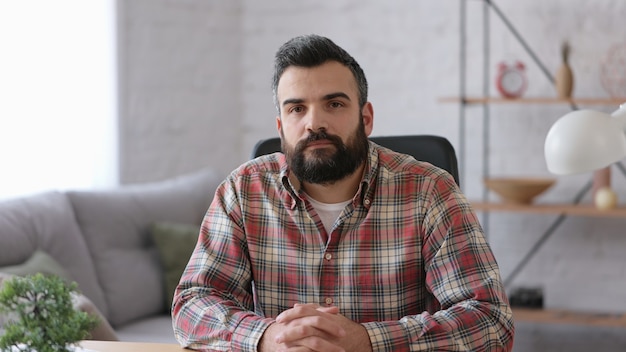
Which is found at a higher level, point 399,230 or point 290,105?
point 290,105

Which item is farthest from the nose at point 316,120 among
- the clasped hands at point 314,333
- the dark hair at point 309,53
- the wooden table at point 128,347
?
the wooden table at point 128,347

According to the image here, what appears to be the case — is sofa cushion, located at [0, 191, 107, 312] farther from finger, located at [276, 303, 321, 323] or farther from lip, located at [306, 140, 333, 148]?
finger, located at [276, 303, 321, 323]

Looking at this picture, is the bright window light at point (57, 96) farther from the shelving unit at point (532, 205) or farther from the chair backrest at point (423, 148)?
the chair backrest at point (423, 148)

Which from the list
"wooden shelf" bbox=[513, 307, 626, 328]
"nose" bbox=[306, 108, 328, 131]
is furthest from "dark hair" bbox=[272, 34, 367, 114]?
"wooden shelf" bbox=[513, 307, 626, 328]

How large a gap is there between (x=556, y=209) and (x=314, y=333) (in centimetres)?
238

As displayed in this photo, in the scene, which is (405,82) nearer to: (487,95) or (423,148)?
(487,95)

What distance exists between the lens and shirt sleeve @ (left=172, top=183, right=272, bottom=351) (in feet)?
6.13

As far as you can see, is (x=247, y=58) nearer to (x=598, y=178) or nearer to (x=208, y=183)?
(x=208, y=183)

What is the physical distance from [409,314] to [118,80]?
242cm

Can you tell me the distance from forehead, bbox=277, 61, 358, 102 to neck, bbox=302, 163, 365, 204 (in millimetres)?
175

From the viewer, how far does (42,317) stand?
4.49 ft

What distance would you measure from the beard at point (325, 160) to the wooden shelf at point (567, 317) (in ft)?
6.82

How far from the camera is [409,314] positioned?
6.67 feet

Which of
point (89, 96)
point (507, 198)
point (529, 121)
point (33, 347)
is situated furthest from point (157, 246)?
point (33, 347)
